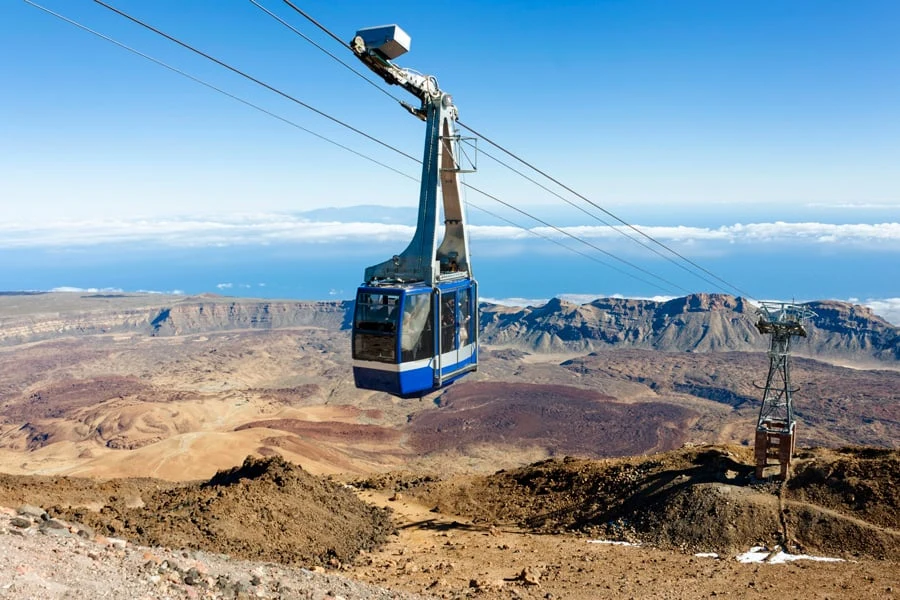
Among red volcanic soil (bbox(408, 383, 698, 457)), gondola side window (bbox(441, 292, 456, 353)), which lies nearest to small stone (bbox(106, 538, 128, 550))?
gondola side window (bbox(441, 292, 456, 353))

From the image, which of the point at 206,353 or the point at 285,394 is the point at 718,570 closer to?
the point at 285,394

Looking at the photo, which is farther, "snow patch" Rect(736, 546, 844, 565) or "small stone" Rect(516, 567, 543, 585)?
"snow patch" Rect(736, 546, 844, 565)

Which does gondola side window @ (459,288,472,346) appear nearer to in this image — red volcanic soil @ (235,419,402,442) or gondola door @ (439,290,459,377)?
gondola door @ (439,290,459,377)

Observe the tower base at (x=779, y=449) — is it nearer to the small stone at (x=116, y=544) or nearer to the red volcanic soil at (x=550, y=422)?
the small stone at (x=116, y=544)

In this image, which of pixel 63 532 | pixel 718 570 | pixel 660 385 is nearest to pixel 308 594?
pixel 63 532

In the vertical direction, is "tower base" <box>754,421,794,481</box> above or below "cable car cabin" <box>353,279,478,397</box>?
below

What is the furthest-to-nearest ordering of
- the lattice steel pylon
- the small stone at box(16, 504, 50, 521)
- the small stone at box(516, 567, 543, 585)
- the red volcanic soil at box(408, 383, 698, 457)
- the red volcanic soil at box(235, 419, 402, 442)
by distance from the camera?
the red volcanic soil at box(408, 383, 698, 457), the red volcanic soil at box(235, 419, 402, 442), the lattice steel pylon, the small stone at box(516, 567, 543, 585), the small stone at box(16, 504, 50, 521)
